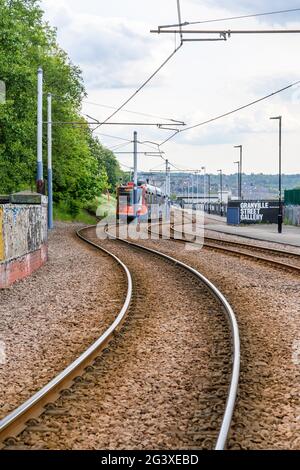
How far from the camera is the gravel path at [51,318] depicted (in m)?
8.78

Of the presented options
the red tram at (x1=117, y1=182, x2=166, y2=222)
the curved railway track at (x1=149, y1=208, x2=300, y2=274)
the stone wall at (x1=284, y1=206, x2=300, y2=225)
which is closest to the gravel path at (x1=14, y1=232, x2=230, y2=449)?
the curved railway track at (x1=149, y1=208, x2=300, y2=274)

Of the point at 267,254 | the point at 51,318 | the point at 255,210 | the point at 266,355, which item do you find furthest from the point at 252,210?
the point at 266,355

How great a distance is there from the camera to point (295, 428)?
6684mm

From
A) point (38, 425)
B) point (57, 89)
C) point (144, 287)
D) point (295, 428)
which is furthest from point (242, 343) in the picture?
point (57, 89)

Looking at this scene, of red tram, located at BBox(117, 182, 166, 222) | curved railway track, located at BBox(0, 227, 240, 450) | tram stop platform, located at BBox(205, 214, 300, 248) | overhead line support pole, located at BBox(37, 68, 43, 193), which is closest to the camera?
curved railway track, located at BBox(0, 227, 240, 450)

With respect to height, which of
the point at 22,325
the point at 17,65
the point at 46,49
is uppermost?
the point at 46,49

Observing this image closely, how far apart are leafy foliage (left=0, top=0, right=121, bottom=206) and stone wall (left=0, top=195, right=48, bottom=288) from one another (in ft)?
34.8

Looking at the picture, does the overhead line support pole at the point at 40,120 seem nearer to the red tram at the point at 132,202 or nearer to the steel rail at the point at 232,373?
the steel rail at the point at 232,373

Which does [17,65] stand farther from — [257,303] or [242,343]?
[242,343]

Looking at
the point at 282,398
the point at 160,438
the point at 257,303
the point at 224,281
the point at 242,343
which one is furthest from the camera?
the point at 224,281

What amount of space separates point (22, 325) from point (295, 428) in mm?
6648

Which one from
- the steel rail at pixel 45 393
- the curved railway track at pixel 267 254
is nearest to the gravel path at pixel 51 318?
the steel rail at pixel 45 393

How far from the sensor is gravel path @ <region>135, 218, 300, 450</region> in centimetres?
655

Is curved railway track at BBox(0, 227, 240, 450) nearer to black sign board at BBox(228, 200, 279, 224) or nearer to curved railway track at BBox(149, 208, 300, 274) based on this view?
curved railway track at BBox(149, 208, 300, 274)
